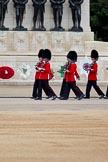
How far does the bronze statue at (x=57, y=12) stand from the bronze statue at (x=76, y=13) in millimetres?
583

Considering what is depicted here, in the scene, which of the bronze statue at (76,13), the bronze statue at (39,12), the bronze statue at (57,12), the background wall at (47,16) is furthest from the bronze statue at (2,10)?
the bronze statue at (76,13)

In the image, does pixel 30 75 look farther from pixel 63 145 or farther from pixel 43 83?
pixel 63 145

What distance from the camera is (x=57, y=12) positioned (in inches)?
1337

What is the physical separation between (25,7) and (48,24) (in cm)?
150

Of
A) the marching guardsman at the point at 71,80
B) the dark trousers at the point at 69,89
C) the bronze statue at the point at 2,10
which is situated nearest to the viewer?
the dark trousers at the point at 69,89

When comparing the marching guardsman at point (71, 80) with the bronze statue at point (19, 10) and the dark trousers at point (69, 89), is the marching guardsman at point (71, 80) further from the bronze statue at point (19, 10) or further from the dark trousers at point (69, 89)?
the bronze statue at point (19, 10)

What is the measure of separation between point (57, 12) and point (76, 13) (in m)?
0.95

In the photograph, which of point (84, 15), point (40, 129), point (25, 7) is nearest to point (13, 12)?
point (25, 7)

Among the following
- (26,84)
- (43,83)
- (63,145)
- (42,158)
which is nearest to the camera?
(42,158)

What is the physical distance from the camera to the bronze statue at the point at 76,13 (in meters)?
33.8

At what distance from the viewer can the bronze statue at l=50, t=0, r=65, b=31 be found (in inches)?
1325

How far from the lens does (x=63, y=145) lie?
37.4ft

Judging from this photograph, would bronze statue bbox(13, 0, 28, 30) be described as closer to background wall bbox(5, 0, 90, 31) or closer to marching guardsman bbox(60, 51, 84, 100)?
background wall bbox(5, 0, 90, 31)

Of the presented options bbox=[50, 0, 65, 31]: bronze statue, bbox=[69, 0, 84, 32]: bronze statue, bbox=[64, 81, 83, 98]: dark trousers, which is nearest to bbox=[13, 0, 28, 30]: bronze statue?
bbox=[50, 0, 65, 31]: bronze statue
